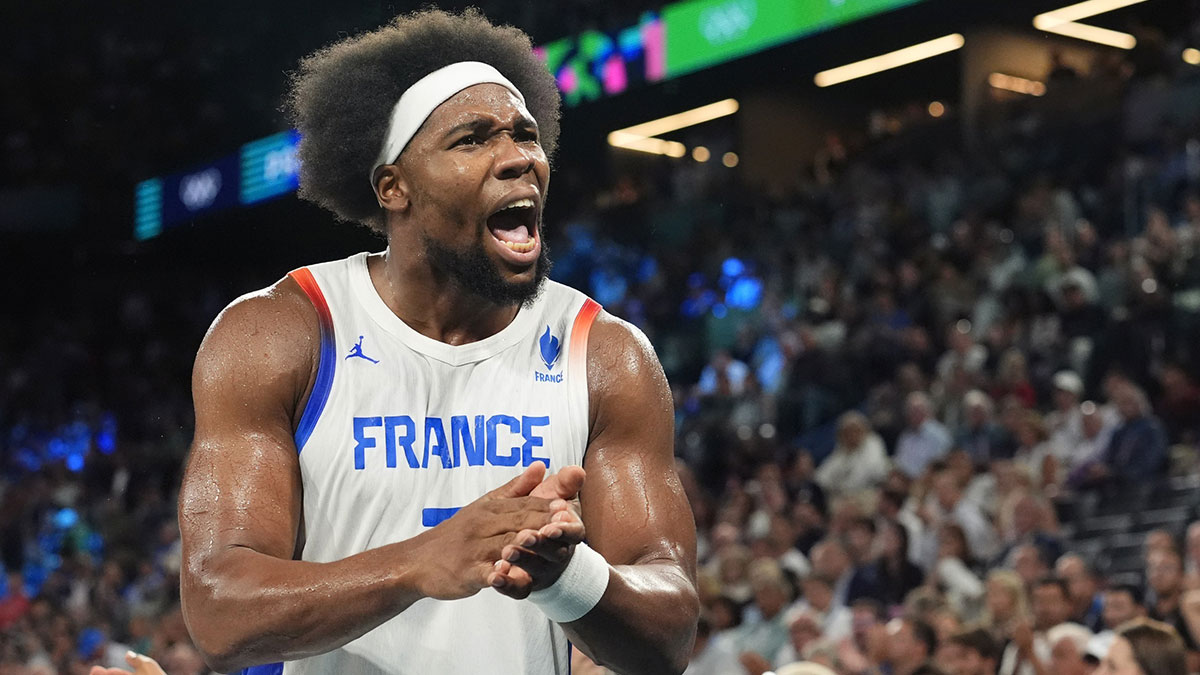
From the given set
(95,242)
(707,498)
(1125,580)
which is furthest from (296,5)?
(1125,580)

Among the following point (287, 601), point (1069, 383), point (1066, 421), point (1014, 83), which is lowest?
point (1066, 421)

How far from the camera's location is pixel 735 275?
1595cm

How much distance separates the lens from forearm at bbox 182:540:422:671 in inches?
96.8

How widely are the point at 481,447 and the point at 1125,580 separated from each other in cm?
619

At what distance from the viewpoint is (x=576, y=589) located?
2463 millimetres

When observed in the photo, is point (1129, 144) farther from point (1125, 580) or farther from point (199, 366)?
point (199, 366)

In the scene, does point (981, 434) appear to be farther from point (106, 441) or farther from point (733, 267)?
point (106, 441)

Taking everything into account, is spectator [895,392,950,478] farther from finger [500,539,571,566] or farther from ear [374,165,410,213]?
finger [500,539,571,566]

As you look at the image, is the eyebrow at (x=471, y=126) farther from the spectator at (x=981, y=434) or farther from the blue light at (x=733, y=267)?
the blue light at (x=733, y=267)

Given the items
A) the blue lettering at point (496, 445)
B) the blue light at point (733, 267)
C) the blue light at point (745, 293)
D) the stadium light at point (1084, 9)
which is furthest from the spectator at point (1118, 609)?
the stadium light at point (1084, 9)

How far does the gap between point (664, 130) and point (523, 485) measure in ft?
70.3

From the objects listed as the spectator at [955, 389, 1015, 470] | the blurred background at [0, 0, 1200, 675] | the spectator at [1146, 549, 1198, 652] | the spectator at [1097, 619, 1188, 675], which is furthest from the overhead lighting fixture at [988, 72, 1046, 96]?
the spectator at [1097, 619, 1188, 675]

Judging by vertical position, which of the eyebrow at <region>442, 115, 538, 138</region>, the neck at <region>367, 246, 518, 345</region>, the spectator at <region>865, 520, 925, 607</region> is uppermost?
the eyebrow at <region>442, 115, 538, 138</region>

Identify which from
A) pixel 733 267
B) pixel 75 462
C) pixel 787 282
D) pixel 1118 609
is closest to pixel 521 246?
pixel 1118 609
